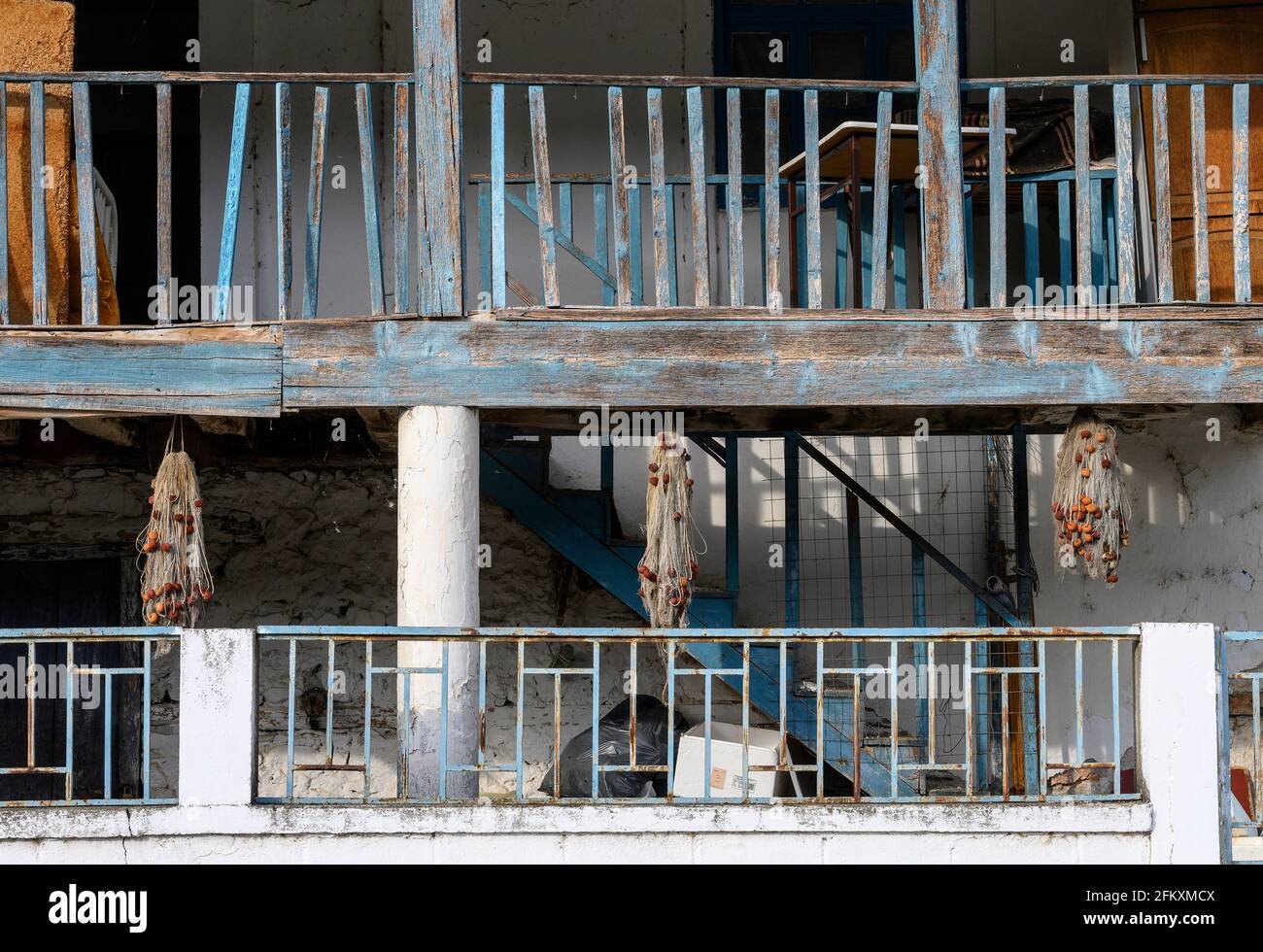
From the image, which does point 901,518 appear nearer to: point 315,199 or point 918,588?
point 918,588

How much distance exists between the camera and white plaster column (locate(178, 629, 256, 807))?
20.3 ft

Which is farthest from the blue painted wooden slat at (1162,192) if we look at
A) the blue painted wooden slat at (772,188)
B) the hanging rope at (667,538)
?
the hanging rope at (667,538)

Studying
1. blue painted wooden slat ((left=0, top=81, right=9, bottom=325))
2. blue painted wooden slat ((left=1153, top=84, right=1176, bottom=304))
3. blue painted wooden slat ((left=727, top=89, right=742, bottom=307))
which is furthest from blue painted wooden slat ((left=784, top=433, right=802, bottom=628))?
blue painted wooden slat ((left=0, top=81, right=9, bottom=325))

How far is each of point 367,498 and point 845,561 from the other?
277 centimetres

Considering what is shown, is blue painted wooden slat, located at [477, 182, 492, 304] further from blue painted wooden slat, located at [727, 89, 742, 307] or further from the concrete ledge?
the concrete ledge

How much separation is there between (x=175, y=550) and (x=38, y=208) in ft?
5.09

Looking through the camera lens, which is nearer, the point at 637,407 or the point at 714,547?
the point at 637,407

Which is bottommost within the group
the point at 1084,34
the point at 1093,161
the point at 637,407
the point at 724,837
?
the point at 724,837

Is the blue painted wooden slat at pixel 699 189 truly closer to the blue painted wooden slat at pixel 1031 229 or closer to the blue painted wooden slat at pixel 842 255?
the blue painted wooden slat at pixel 842 255

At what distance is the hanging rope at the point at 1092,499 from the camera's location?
712 cm

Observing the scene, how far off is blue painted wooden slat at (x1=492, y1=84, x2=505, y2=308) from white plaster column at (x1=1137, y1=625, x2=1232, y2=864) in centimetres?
299

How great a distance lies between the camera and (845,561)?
929cm

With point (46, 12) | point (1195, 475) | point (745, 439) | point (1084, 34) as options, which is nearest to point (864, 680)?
point (745, 439)

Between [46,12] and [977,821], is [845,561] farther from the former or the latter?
[46,12]
